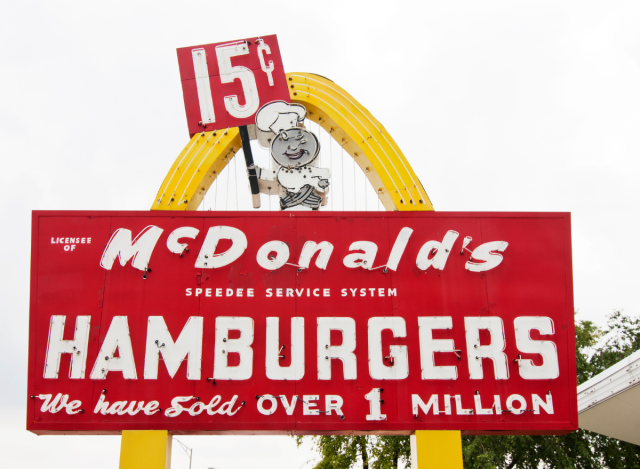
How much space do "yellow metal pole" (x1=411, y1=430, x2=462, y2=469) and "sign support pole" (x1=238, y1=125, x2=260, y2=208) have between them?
4772 millimetres

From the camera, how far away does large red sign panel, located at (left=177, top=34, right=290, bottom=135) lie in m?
10.9

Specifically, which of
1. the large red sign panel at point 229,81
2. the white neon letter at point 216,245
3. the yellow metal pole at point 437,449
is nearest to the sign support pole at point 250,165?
the large red sign panel at point 229,81

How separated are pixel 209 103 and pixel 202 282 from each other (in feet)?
10.9

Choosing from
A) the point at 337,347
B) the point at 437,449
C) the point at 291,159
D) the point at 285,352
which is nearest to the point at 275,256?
the point at 285,352

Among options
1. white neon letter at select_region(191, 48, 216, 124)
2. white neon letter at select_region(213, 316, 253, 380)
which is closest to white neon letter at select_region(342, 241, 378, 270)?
white neon letter at select_region(213, 316, 253, 380)

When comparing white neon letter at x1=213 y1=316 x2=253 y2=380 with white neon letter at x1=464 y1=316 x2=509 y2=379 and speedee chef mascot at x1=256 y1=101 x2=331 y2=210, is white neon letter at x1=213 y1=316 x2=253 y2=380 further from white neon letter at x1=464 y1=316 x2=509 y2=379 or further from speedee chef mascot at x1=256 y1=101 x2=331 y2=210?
white neon letter at x1=464 y1=316 x2=509 y2=379

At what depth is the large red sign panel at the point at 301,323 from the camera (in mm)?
9070

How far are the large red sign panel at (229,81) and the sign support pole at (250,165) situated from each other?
0.66 feet

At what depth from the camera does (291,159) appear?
10680mm

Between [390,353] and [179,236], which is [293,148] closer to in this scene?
[179,236]

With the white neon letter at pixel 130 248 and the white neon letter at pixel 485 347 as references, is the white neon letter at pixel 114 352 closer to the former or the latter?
the white neon letter at pixel 130 248

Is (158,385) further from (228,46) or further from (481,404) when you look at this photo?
(228,46)

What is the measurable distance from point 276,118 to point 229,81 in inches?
44.7

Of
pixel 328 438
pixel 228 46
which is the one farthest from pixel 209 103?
pixel 328 438
